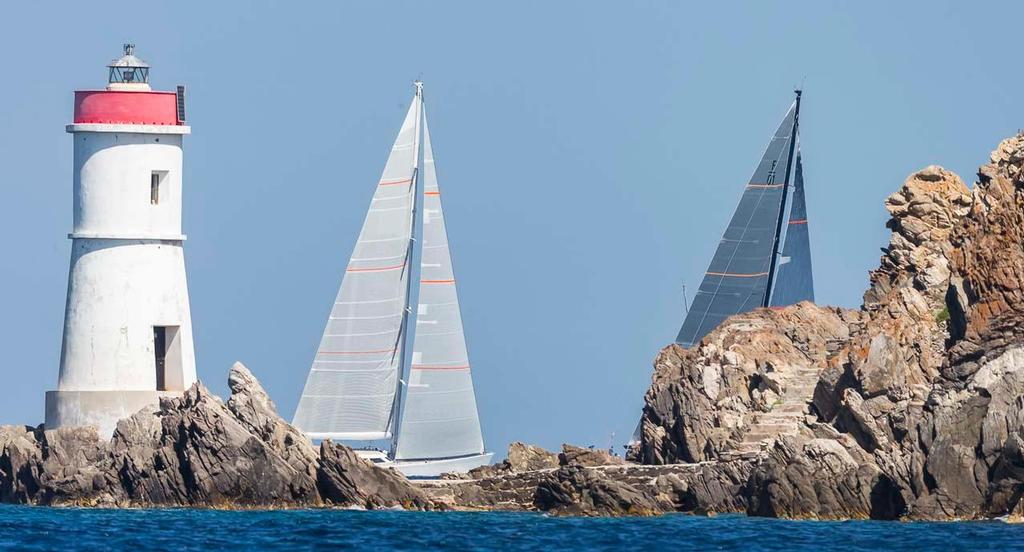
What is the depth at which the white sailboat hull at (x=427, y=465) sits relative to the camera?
2084 inches

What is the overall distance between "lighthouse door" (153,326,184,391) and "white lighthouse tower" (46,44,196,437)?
675mm

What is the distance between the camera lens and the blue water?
39.9m

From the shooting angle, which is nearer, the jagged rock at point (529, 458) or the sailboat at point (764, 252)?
the jagged rock at point (529, 458)

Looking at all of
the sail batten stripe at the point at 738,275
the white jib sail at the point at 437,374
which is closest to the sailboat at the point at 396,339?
the white jib sail at the point at 437,374

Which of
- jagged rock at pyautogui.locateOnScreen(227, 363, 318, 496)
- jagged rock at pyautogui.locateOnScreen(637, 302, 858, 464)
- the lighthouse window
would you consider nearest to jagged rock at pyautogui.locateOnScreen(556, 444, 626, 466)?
jagged rock at pyautogui.locateOnScreen(637, 302, 858, 464)

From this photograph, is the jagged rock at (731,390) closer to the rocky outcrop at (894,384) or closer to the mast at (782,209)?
the rocky outcrop at (894,384)

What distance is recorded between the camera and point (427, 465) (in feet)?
175

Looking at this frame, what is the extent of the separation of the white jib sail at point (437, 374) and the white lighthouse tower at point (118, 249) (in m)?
5.31

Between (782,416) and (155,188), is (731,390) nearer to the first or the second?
(782,416)

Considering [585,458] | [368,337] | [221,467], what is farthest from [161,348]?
[585,458]

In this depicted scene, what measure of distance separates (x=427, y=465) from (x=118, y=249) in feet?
25.3

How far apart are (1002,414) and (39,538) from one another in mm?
15685

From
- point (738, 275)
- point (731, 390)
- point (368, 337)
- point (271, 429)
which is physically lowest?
point (271, 429)

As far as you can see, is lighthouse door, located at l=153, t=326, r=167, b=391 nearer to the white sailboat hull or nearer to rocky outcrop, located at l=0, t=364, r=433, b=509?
rocky outcrop, located at l=0, t=364, r=433, b=509
